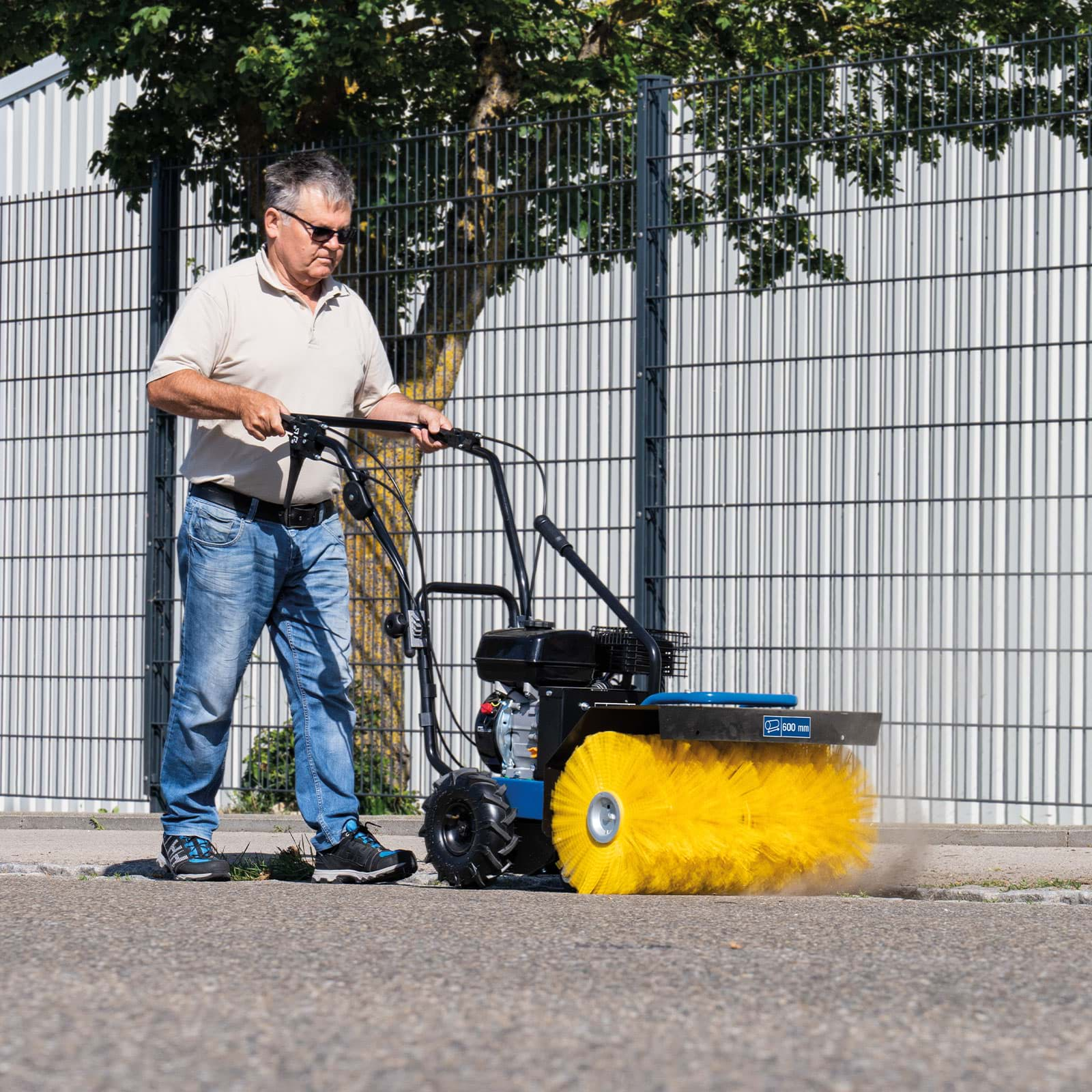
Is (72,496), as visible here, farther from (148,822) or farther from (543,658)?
(543,658)

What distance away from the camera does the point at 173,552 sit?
913cm

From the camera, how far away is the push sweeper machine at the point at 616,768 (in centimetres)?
521

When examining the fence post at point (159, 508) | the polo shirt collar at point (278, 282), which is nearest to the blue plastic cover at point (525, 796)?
the polo shirt collar at point (278, 282)

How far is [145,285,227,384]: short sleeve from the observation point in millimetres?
5848

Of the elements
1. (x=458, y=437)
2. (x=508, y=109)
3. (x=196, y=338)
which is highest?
(x=508, y=109)

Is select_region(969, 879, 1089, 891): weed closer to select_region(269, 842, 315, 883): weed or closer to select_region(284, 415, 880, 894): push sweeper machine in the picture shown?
select_region(284, 415, 880, 894): push sweeper machine

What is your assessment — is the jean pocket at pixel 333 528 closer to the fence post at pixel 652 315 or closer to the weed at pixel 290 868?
the weed at pixel 290 868

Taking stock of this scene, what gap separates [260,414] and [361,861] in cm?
141

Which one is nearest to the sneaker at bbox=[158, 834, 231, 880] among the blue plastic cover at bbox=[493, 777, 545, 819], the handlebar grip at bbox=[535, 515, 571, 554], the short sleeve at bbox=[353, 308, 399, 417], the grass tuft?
the grass tuft

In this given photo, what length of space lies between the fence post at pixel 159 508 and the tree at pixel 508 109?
25cm

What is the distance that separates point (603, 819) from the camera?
5.24m

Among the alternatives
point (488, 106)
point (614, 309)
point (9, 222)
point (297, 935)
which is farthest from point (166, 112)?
point (297, 935)

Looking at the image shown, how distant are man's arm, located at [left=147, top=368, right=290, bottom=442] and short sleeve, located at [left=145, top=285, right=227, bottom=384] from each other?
0.17 ft

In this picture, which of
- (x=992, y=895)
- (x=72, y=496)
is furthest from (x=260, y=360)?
(x=72, y=496)
